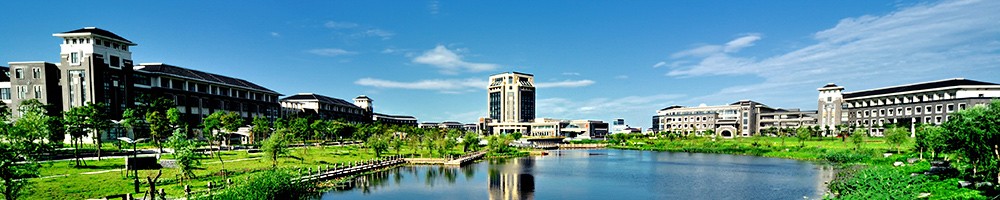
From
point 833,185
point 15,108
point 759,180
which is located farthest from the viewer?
point 15,108

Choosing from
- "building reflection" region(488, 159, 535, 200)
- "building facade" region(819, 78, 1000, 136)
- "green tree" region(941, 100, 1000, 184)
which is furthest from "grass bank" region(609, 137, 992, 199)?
"building facade" region(819, 78, 1000, 136)

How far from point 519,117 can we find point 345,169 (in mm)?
145158

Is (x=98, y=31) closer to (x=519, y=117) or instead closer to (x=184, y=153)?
(x=184, y=153)

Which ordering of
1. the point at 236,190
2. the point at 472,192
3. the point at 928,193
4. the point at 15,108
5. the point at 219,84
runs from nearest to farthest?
the point at 236,190, the point at 928,193, the point at 472,192, the point at 15,108, the point at 219,84

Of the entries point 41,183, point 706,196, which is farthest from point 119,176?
point 706,196

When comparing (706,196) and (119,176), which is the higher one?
(119,176)

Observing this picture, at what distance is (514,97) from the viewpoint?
186 meters

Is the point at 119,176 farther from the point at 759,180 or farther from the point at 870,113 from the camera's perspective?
the point at 870,113

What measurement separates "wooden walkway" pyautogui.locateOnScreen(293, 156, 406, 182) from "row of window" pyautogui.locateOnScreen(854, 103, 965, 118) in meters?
94.7

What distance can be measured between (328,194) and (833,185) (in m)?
33.1

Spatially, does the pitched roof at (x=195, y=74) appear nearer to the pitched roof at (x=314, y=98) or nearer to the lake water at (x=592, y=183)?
the pitched roof at (x=314, y=98)

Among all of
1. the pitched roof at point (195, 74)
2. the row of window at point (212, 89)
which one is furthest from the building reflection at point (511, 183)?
the pitched roof at point (195, 74)

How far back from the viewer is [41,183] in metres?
26.5

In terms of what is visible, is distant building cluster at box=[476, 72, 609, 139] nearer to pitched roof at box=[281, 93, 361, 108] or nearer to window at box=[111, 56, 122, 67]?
pitched roof at box=[281, 93, 361, 108]
